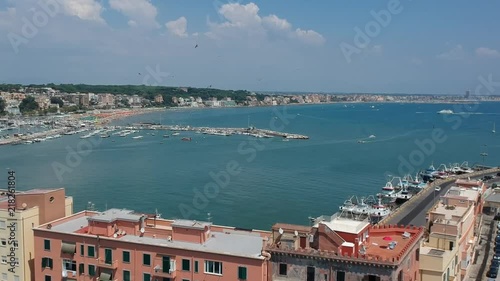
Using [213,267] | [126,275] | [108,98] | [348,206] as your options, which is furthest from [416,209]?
[108,98]

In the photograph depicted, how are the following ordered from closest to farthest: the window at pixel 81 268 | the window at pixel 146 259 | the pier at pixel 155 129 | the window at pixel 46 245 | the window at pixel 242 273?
1. the window at pixel 242 273
2. the window at pixel 146 259
3. the window at pixel 81 268
4. the window at pixel 46 245
5. the pier at pixel 155 129

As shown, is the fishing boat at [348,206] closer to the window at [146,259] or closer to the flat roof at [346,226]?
the flat roof at [346,226]

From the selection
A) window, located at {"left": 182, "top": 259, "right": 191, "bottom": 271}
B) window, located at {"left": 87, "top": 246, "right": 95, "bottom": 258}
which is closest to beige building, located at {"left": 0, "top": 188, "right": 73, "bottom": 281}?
window, located at {"left": 87, "top": 246, "right": 95, "bottom": 258}

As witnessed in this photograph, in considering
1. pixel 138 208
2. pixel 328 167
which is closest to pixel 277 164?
pixel 328 167

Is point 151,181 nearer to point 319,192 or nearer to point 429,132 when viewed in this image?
point 319,192

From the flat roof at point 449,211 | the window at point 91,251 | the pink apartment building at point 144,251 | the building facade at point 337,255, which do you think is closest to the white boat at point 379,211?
the flat roof at point 449,211

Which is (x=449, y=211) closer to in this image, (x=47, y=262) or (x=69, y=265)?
(x=69, y=265)

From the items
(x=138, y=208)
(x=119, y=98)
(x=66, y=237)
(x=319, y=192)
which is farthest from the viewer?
(x=119, y=98)
